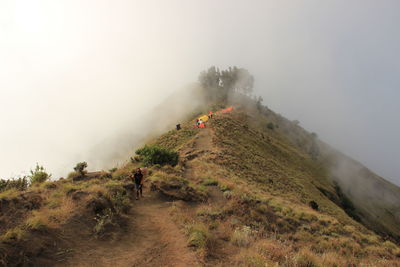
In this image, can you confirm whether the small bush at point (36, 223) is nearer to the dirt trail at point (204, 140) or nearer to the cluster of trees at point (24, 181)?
the cluster of trees at point (24, 181)

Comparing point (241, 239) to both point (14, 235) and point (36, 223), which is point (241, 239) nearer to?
point (36, 223)

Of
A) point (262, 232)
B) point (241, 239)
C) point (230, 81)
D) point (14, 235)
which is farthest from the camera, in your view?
point (230, 81)

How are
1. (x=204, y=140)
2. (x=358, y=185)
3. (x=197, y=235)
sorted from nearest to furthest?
(x=197, y=235) < (x=204, y=140) < (x=358, y=185)

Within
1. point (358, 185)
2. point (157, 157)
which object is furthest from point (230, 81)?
point (157, 157)

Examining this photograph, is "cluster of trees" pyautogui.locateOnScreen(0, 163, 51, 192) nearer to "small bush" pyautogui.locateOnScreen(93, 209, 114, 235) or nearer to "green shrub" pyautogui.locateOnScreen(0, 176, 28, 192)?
"green shrub" pyautogui.locateOnScreen(0, 176, 28, 192)

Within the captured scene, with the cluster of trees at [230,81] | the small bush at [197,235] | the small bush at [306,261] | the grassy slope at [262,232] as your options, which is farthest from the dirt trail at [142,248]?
the cluster of trees at [230,81]

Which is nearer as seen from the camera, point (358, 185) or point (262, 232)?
point (262, 232)

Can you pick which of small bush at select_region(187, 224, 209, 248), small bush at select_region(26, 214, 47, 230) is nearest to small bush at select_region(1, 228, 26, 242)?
small bush at select_region(26, 214, 47, 230)

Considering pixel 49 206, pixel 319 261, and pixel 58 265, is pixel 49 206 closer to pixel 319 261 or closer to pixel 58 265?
pixel 58 265

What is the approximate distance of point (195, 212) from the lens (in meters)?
12.7

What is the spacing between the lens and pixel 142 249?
8375mm

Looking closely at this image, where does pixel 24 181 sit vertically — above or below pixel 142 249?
below

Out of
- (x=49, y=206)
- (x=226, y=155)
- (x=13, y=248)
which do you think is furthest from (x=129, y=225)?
(x=226, y=155)

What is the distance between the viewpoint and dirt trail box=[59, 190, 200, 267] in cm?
740
